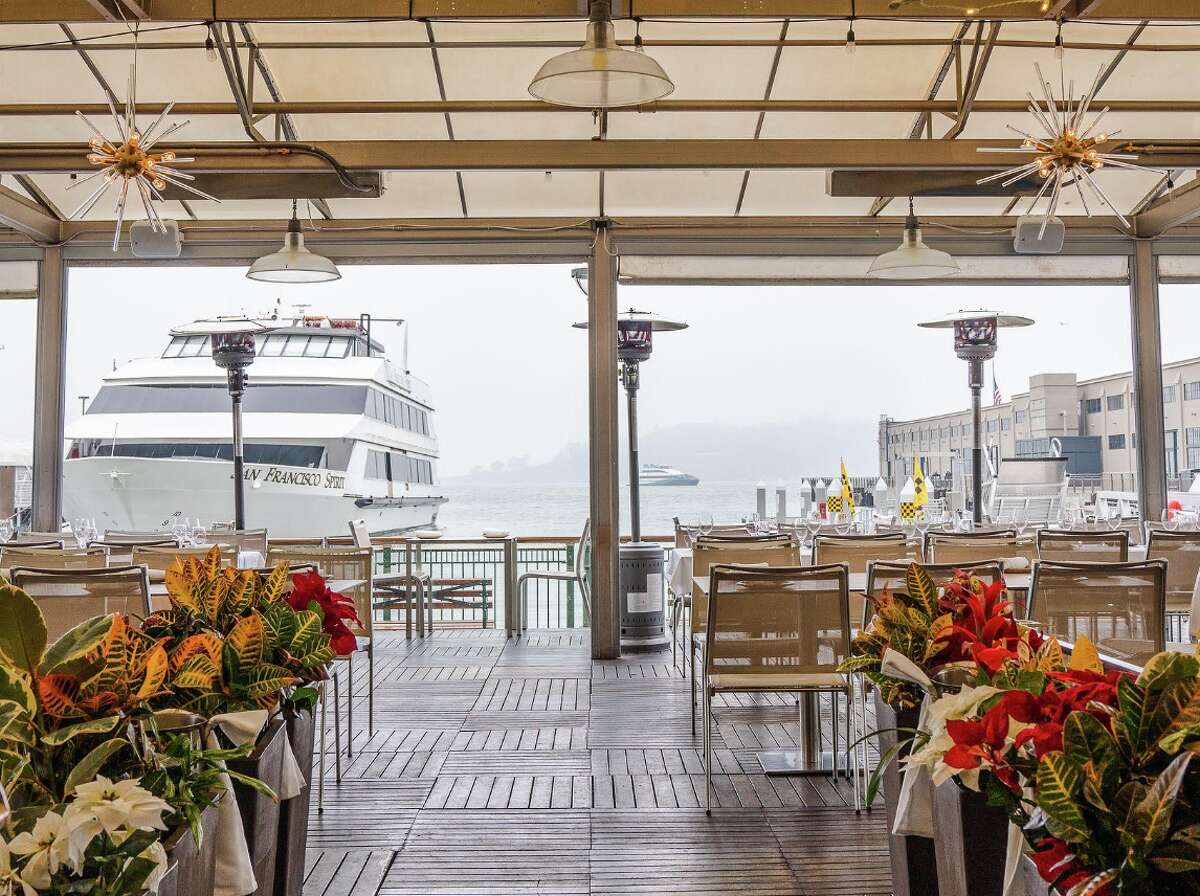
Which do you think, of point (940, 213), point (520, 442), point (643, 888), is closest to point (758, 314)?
point (520, 442)

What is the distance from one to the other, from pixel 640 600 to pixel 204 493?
33.2ft

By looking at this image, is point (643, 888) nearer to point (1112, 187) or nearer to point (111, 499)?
point (1112, 187)

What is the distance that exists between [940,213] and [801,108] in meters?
1.90

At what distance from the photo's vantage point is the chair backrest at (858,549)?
17.1ft

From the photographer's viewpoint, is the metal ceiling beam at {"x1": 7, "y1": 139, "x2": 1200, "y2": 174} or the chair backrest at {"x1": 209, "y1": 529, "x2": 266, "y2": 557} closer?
the metal ceiling beam at {"x1": 7, "y1": 139, "x2": 1200, "y2": 174}

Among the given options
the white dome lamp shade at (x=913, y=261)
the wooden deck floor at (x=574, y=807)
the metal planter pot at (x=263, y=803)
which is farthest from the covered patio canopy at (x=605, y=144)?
the metal planter pot at (x=263, y=803)

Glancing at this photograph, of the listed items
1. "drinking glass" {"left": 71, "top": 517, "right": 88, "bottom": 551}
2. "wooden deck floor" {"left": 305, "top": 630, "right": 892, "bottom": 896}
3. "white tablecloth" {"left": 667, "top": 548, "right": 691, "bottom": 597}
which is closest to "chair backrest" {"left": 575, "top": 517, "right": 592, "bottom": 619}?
"white tablecloth" {"left": 667, "top": 548, "right": 691, "bottom": 597}

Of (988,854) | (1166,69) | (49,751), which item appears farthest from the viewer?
(1166,69)

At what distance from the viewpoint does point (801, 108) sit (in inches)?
253

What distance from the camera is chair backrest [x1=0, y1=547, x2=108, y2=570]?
478cm

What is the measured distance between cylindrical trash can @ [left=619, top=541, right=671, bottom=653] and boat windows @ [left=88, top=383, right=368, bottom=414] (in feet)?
29.2

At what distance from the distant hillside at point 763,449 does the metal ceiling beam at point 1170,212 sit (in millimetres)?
24050

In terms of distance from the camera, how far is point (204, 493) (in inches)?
599

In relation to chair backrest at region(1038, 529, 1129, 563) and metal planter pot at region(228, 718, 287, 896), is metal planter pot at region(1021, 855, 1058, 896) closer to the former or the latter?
metal planter pot at region(228, 718, 287, 896)
